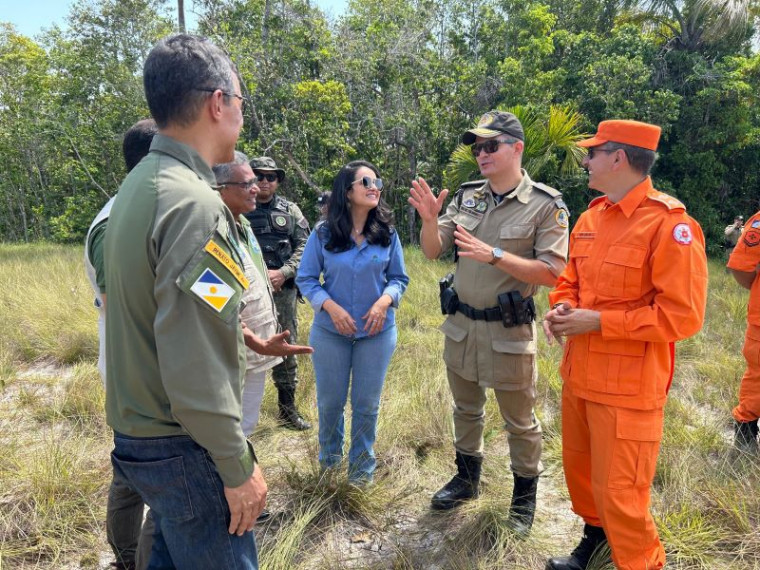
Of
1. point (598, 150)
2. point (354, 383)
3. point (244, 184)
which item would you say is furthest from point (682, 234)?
point (244, 184)

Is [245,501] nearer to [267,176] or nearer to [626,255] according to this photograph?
[626,255]

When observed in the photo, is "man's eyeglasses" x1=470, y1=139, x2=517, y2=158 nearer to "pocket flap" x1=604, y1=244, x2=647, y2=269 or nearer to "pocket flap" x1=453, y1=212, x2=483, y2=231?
"pocket flap" x1=453, y1=212, x2=483, y2=231

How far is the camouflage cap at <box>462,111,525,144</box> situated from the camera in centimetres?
253

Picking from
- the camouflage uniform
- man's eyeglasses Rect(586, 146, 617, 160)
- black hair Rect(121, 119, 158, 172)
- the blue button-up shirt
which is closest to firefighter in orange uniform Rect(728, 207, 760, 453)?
man's eyeglasses Rect(586, 146, 617, 160)

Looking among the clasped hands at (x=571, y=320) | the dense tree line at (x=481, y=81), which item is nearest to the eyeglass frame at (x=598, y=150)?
the clasped hands at (x=571, y=320)

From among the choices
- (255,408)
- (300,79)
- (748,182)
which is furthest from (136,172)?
(748,182)

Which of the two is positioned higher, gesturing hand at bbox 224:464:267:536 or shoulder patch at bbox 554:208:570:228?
shoulder patch at bbox 554:208:570:228

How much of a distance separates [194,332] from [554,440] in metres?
3.00

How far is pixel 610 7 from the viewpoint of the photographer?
1528 cm

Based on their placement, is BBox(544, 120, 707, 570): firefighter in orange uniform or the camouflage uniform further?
the camouflage uniform

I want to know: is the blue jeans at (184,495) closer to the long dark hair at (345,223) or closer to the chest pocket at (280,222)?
the long dark hair at (345,223)

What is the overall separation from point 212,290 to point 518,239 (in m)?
1.75

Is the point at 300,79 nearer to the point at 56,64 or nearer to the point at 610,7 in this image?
the point at 610,7

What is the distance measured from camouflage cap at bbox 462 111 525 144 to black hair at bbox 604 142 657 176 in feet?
1.76
